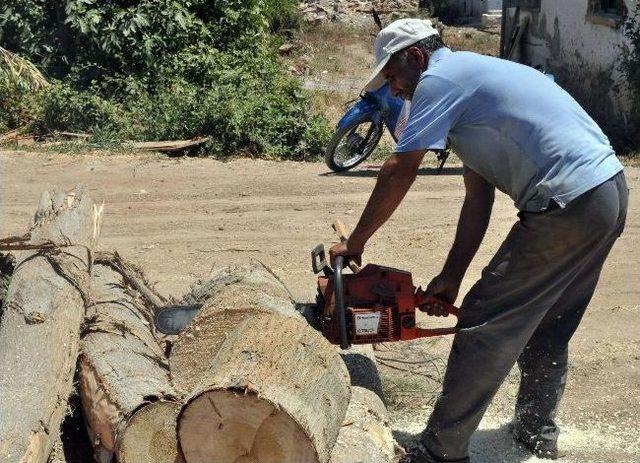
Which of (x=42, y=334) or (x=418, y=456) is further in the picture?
(x=418, y=456)

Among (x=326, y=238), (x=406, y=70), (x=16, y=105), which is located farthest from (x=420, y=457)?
(x=16, y=105)

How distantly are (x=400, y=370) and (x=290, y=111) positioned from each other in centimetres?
574

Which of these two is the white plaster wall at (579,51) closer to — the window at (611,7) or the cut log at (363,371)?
the window at (611,7)

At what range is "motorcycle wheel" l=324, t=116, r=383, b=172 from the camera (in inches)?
370

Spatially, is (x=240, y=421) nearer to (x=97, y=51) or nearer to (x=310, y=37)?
Result: (x=97, y=51)

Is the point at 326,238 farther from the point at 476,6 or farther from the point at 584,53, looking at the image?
the point at 476,6

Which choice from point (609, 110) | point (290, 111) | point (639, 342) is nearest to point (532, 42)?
point (609, 110)

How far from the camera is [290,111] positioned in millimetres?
10664

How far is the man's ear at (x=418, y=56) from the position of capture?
3814mm

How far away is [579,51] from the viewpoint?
14102 millimetres

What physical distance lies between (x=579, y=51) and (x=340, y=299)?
11251 mm

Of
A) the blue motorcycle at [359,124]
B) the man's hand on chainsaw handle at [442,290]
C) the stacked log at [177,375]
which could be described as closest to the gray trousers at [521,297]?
the man's hand on chainsaw handle at [442,290]

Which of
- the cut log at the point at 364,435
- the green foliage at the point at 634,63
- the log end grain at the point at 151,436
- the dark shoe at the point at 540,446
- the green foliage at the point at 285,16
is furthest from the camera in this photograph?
the green foliage at the point at 285,16

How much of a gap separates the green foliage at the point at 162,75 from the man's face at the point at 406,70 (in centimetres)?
635
